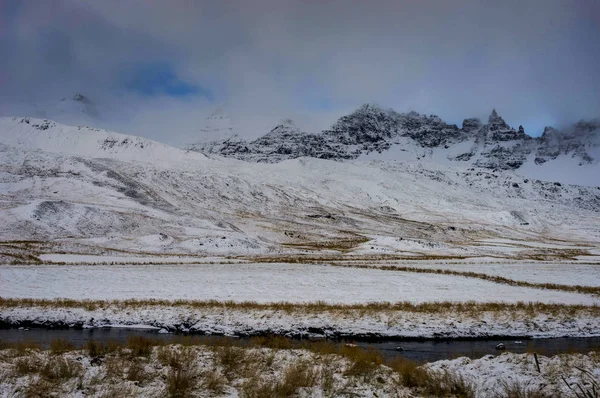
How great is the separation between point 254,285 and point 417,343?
603 inches

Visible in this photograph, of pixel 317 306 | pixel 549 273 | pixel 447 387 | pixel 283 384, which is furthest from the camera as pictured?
pixel 549 273

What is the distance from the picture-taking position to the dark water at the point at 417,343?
17031mm

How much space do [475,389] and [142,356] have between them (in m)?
9.84

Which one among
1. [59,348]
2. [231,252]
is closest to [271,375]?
[59,348]

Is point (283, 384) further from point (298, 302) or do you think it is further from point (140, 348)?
point (298, 302)

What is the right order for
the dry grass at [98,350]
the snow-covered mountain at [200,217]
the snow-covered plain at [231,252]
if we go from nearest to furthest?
the dry grass at [98,350]
the snow-covered plain at [231,252]
the snow-covered mountain at [200,217]

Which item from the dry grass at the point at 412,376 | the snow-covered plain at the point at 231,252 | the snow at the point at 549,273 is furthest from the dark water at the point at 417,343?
the snow at the point at 549,273

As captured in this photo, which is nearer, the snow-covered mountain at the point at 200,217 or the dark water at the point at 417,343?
the dark water at the point at 417,343

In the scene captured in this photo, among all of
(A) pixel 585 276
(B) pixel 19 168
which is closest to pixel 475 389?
(A) pixel 585 276

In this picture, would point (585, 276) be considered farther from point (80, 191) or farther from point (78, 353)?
point (80, 191)

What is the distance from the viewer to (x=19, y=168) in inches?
5256

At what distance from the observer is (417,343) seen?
61.9 feet

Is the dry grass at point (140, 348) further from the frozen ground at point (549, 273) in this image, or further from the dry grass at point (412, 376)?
the frozen ground at point (549, 273)

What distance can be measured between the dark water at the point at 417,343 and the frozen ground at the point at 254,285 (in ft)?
19.8
